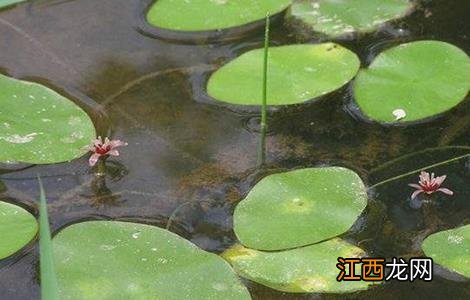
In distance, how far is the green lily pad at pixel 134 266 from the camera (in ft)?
4.33

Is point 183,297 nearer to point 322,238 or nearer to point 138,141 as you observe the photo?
point 322,238

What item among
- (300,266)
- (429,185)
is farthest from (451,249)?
(300,266)

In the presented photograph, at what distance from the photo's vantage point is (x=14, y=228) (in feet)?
4.70

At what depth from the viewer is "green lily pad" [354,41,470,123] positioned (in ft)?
5.52

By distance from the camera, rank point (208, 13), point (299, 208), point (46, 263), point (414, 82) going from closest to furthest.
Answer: point (46, 263)
point (299, 208)
point (414, 82)
point (208, 13)

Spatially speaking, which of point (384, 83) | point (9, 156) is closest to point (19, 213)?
point (9, 156)

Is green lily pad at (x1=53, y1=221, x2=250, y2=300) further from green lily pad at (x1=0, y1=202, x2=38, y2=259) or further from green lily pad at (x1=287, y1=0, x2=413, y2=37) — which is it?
green lily pad at (x1=287, y1=0, x2=413, y2=37)

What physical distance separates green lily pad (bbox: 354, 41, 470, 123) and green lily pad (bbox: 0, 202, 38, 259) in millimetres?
648

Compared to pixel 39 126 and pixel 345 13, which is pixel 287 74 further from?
pixel 39 126

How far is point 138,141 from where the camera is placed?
164 cm

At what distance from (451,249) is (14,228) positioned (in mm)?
684

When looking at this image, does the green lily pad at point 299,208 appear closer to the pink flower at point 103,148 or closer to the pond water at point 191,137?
the pond water at point 191,137

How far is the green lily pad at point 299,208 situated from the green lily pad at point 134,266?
0.32 ft

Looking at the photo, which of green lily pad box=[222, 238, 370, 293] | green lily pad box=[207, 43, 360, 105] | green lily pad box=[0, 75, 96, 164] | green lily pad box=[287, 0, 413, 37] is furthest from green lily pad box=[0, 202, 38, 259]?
green lily pad box=[287, 0, 413, 37]
